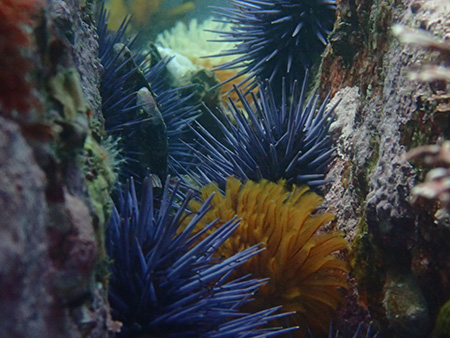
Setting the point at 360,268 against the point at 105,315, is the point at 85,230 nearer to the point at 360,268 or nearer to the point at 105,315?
the point at 105,315

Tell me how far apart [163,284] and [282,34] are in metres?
2.95

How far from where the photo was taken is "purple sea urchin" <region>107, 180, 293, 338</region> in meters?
1.58

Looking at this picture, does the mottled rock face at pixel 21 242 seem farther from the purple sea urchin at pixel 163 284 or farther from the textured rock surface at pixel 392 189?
the textured rock surface at pixel 392 189

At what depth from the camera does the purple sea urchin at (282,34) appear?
376 cm

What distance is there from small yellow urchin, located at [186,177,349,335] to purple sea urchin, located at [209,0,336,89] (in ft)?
5.85

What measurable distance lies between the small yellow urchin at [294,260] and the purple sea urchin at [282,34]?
178 centimetres

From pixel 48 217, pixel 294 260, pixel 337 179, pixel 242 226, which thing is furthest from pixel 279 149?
pixel 48 217

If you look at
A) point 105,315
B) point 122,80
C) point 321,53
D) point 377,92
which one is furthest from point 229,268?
point 321,53

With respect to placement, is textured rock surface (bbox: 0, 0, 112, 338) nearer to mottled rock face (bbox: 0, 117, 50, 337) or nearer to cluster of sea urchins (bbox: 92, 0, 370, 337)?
mottled rock face (bbox: 0, 117, 50, 337)

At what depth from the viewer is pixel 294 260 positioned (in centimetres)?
222

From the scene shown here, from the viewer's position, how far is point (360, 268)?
7.39 ft

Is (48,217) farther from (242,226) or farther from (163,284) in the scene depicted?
(242,226)

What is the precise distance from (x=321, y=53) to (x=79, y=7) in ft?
7.49

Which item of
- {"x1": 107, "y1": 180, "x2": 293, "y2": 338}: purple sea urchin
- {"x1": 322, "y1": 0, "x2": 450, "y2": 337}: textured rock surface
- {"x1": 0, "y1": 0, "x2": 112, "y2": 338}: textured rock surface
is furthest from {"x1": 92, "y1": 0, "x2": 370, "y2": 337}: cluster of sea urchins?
{"x1": 0, "y1": 0, "x2": 112, "y2": 338}: textured rock surface
